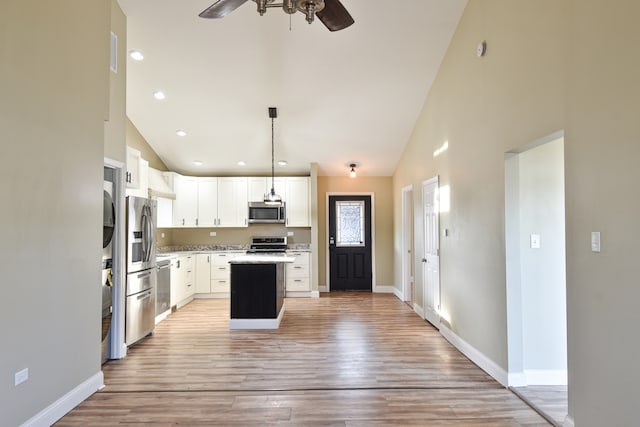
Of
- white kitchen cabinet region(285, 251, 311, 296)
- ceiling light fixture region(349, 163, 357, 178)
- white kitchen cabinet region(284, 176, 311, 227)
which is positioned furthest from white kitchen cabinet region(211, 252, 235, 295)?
ceiling light fixture region(349, 163, 357, 178)

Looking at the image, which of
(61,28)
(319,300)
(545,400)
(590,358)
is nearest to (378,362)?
(545,400)

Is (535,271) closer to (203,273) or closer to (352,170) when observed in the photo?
(352,170)

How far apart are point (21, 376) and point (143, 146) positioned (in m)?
4.60

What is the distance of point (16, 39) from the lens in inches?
91.6

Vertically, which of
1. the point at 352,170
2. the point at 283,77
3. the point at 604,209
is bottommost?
the point at 604,209

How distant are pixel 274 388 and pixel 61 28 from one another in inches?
128

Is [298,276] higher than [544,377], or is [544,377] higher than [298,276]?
[298,276]

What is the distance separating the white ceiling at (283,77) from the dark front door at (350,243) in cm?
124

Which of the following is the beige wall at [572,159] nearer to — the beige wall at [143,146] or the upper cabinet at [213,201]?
the upper cabinet at [213,201]

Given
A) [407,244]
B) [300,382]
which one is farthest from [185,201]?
[300,382]

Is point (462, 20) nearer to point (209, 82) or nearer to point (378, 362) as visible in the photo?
point (209, 82)

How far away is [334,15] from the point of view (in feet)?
7.93

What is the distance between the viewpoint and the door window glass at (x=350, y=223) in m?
7.76

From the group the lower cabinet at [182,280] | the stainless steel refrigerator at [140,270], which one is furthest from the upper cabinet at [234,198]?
the stainless steel refrigerator at [140,270]
